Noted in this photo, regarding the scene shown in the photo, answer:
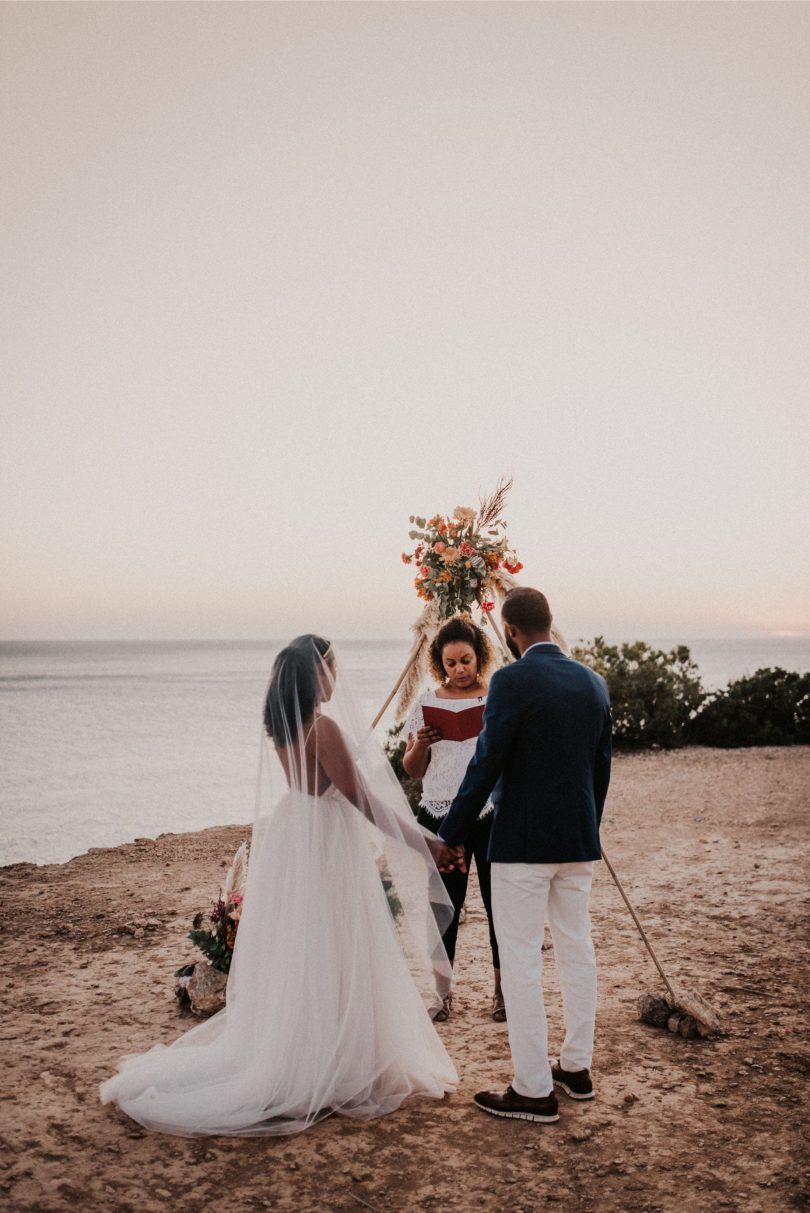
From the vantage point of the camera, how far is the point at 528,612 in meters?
3.90

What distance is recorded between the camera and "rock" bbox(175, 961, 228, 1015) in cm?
491

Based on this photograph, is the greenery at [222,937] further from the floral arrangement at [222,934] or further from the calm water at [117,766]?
the calm water at [117,766]

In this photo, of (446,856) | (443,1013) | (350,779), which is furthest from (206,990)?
(350,779)

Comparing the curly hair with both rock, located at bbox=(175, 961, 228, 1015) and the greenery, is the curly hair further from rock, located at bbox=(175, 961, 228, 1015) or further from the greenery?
rock, located at bbox=(175, 961, 228, 1015)

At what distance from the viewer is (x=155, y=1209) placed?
314cm

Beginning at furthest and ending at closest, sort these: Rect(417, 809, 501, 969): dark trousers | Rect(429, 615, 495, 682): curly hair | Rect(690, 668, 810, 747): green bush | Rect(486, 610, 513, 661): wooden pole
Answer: Rect(690, 668, 810, 747): green bush < Rect(486, 610, 513, 661): wooden pole < Rect(429, 615, 495, 682): curly hair < Rect(417, 809, 501, 969): dark trousers

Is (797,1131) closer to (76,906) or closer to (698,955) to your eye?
(698,955)

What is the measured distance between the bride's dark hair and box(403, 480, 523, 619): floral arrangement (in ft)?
6.44

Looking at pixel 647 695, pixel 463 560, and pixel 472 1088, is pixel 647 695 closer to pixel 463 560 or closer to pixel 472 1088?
pixel 463 560

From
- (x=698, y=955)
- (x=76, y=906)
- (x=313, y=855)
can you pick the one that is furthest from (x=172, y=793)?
(x=313, y=855)

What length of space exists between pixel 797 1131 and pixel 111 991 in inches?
147

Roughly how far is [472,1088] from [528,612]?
220cm

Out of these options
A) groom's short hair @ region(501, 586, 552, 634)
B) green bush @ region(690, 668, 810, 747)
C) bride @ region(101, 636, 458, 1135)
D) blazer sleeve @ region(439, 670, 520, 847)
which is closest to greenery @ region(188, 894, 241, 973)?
bride @ region(101, 636, 458, 1135)

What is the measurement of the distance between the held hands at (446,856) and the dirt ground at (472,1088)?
937 mm
